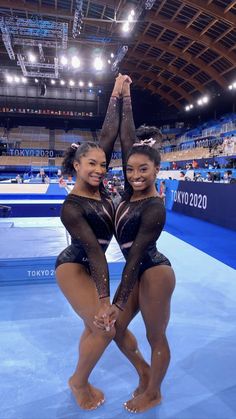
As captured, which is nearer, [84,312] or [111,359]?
[84,312]

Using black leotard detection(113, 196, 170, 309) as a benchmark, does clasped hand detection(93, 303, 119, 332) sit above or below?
below

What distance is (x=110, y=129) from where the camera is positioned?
1689 millimetres

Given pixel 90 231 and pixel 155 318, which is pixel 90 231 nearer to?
pixel 90 231

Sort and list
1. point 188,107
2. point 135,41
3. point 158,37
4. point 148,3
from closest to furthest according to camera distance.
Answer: point 148,3 < point 158,37 < point 135,41 < point 188,107

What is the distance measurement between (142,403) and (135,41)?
19.4m

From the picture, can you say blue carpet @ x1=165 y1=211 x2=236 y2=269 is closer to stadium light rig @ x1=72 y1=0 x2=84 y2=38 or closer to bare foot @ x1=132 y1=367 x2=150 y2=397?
bare foot @ x1=132 y1=367 x2=150 y2=397

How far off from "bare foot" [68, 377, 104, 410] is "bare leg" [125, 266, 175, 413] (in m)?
0.15

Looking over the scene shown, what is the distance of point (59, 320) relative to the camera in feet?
8.25

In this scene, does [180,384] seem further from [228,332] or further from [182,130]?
[182,130]

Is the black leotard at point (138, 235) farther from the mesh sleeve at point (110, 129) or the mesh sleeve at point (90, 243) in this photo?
the mesh sleeve at point (110, 129)

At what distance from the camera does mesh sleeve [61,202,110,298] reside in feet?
4.41

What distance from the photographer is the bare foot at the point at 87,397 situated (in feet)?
5.16

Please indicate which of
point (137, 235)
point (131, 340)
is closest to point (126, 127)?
point (137, 235)

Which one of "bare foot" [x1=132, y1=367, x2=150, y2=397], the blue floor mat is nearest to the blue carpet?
the blue floor mat
